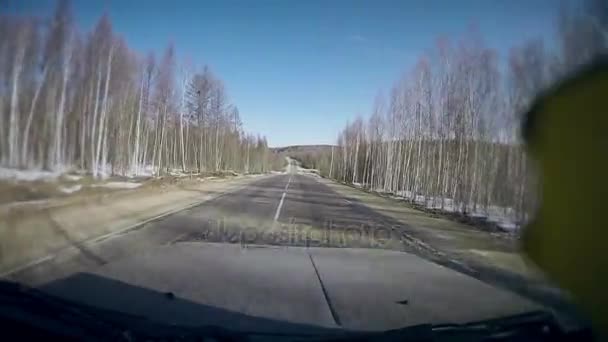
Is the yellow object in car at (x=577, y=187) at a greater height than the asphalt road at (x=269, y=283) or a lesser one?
greater

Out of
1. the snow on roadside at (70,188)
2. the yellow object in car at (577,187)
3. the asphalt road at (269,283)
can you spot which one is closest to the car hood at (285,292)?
the asphalt road at (269,283)

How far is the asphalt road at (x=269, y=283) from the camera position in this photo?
12.8ft

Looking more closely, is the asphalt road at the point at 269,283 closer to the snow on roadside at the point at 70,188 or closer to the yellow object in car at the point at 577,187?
the snow on roadside at the point at 70,188

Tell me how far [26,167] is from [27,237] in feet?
4.59

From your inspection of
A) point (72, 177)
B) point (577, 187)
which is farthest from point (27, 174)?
point (577, 187)

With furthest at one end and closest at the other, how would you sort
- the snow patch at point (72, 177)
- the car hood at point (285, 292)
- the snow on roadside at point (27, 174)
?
the car hood at point (285, 292), the snow patch at point (72, 177), the snow on roadside at point (27, 174)

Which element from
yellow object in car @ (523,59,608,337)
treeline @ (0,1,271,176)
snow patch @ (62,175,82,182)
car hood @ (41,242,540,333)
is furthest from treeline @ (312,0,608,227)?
snow patch @ (62,175,82,182)

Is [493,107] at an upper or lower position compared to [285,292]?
upper

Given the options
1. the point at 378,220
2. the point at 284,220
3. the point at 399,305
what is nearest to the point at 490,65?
the point at 399,305

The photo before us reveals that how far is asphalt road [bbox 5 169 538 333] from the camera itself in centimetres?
389

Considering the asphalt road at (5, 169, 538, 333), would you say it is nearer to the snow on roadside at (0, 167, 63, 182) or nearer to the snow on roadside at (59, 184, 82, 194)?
the snow on roadside at (59, 184, 82, 194)

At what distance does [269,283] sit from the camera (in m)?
5.36

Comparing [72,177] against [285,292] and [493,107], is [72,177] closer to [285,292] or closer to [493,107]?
[285,292]

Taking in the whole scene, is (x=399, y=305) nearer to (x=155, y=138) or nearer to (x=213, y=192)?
(x=155, y=138)
